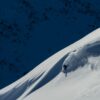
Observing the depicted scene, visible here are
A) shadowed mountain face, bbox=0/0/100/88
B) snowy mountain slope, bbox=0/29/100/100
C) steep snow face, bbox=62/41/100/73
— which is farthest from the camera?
shadowed mountain face, bbox=0/0/100/88

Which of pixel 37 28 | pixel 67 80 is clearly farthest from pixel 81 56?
pixel 37 28

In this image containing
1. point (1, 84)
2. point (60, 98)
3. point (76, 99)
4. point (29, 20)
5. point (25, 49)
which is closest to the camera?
point (76, 99)

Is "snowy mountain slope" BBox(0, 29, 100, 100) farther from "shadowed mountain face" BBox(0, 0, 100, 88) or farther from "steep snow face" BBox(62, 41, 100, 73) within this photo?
"shadowed mountain face" BBox(0, 0, 100, 88)

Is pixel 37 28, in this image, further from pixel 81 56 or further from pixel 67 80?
pixel 67 80

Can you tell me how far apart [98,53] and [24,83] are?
1255mm

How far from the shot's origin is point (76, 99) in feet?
15.3

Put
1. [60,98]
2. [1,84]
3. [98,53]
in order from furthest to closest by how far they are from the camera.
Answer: [1,84] < [98,53] < [60,98]

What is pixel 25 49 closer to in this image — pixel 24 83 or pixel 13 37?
pixel 13 37

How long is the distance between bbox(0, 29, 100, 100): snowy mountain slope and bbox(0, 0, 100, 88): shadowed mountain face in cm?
1771

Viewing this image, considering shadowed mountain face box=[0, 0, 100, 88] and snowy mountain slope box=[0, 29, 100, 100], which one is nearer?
snowy mountain slope box=[0, 29, 100, 100]

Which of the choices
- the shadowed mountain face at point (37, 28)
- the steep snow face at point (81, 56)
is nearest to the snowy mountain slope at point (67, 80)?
the steep snow face at point (81, 56)

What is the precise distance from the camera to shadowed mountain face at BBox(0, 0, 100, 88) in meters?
25.3

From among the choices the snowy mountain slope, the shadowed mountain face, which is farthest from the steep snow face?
the shadowed mountain face

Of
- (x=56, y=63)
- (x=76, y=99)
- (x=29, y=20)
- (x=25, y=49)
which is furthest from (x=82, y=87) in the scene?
(x=29, y=20)
